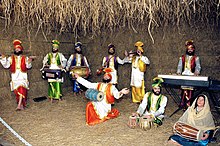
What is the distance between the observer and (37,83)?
262 inches

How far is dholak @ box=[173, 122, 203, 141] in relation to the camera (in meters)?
3.53

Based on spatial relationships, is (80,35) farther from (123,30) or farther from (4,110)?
(4,110)

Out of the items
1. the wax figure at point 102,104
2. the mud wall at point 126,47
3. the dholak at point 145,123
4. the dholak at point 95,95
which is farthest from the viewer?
the mud wall at point 126,47

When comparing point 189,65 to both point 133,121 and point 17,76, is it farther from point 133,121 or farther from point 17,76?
point 17,76

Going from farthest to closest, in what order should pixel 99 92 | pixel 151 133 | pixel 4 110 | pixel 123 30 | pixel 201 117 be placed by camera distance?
pixel 123 30, pixel 4 110, pixel 99 92, pixel 151 133, pixel 201 117

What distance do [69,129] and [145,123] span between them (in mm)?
1348

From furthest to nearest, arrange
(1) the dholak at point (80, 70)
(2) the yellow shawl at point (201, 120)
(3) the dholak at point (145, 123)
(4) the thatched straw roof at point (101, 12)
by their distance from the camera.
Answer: (1) the dholak at point (80, 70), (3) the dholak at point (145, 123), (4) the thatched straw roof at point (101, 12), (2) the yellow shawl at point (201, 120)

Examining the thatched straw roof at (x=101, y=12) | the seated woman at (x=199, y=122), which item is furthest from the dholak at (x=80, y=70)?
the seated woman at (x=199, y=122)

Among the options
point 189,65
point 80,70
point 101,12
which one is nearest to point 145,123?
point 189,65

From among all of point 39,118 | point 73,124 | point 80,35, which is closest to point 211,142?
point 73,124

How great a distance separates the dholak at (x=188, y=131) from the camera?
3529 mm

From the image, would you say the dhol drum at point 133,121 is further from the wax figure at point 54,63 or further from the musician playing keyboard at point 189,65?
the wax figure at point 54,63

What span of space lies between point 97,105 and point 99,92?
298 millimetres

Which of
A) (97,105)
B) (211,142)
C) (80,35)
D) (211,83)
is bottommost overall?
(211,142)
